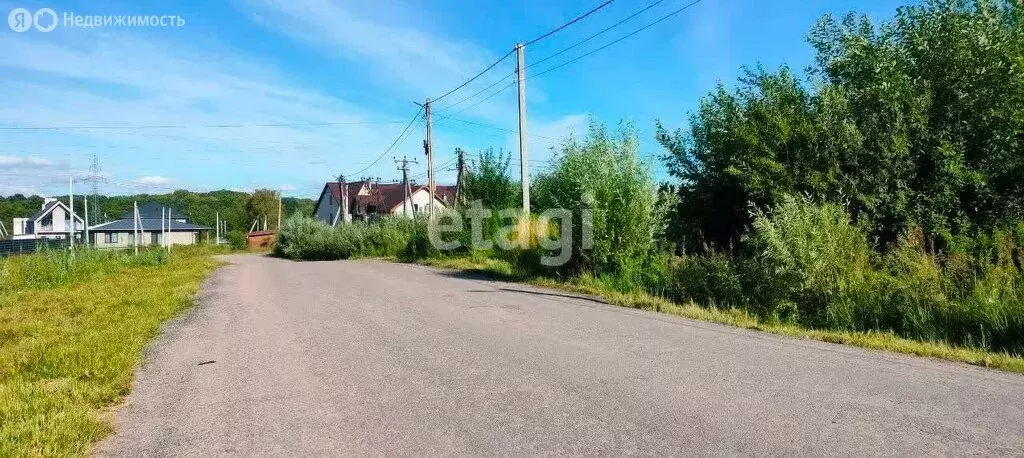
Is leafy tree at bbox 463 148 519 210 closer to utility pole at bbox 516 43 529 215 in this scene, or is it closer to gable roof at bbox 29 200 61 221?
utility pole at bbox 516 43 529 215

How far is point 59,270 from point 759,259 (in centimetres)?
2093

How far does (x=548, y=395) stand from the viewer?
5.00 meters

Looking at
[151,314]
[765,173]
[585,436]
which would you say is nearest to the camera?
[585,436]

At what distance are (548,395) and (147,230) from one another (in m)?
83.9

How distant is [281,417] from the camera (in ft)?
15.1

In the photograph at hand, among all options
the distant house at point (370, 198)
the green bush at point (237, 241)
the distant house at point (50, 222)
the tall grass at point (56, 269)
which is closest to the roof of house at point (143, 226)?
the distant house at point (50, 222)

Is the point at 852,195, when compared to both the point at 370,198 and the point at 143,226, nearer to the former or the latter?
the point at 370,198

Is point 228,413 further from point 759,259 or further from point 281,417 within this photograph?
point 759,259

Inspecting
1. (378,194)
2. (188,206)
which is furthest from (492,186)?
(188,206)

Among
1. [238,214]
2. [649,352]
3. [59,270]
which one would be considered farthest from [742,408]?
[238,214]

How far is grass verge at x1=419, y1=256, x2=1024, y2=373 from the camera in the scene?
243 inches

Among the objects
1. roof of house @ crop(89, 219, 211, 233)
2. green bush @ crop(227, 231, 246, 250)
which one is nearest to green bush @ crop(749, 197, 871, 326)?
green bush @ crop(227, 231, 246, 250)

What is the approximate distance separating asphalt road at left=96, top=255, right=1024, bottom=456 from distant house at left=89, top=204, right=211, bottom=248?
222ft

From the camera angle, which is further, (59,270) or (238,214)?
(238,214)
